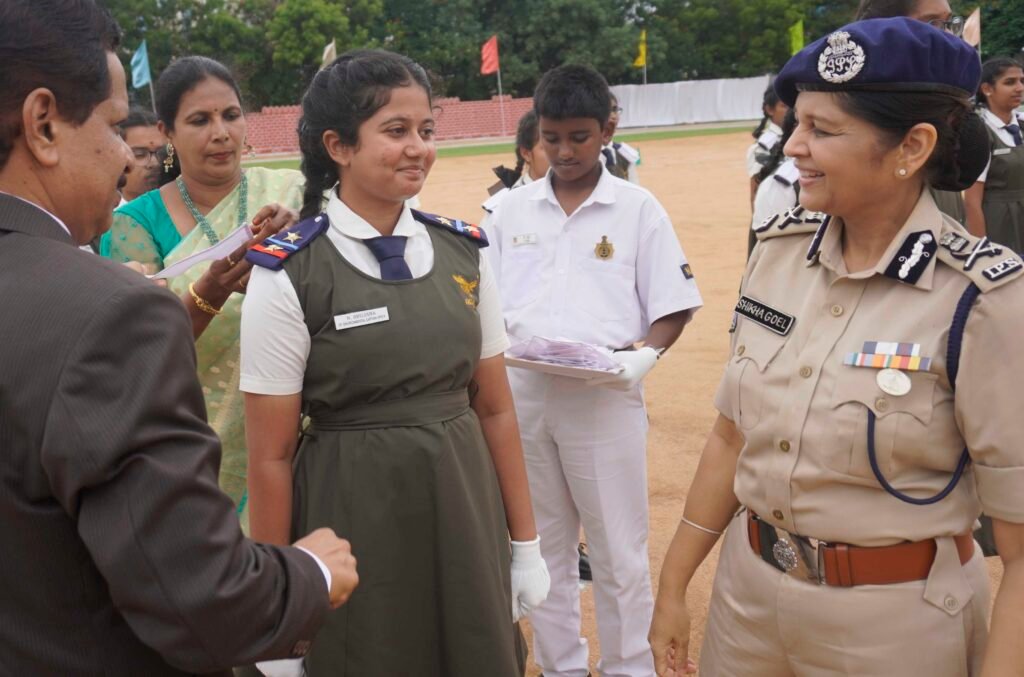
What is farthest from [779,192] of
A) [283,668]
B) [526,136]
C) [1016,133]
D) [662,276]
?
[283,668]

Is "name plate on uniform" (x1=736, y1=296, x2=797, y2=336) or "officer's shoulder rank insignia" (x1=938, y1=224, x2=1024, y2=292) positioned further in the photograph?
"name plate on uniform" (x1=736, y1=296, x2=797, y2=336)

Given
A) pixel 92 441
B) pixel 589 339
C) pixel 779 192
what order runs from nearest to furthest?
pixel 92 441, pixel 589 339, pixel 779 192

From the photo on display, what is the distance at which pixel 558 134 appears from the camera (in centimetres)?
396

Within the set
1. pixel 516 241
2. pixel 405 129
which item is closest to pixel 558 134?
pixel 516 241

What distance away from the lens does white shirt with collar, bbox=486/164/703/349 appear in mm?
3826

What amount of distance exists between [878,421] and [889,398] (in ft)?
0.17

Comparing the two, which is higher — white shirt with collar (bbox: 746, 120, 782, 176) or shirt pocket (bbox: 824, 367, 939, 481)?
shirt pocket (bbox: 824, 367, 939, 481)

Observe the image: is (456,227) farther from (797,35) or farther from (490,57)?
(797,35)

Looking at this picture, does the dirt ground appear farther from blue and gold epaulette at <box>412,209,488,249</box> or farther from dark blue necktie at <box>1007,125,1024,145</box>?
dark blue necktie at <box>1007,125,1024,145</box>

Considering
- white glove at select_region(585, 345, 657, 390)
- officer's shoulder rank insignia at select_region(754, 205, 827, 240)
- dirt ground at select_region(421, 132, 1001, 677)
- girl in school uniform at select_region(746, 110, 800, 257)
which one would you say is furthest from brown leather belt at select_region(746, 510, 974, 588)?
girl in school uniform at select_region(746, 110, 800, 257)

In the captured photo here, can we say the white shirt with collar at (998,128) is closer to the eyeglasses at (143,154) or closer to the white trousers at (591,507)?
the white trousers at (591,507)

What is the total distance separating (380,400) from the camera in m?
2.57

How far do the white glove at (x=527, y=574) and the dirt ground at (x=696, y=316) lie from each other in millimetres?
1303

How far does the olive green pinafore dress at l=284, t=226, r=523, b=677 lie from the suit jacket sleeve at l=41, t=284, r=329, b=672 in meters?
1.06
